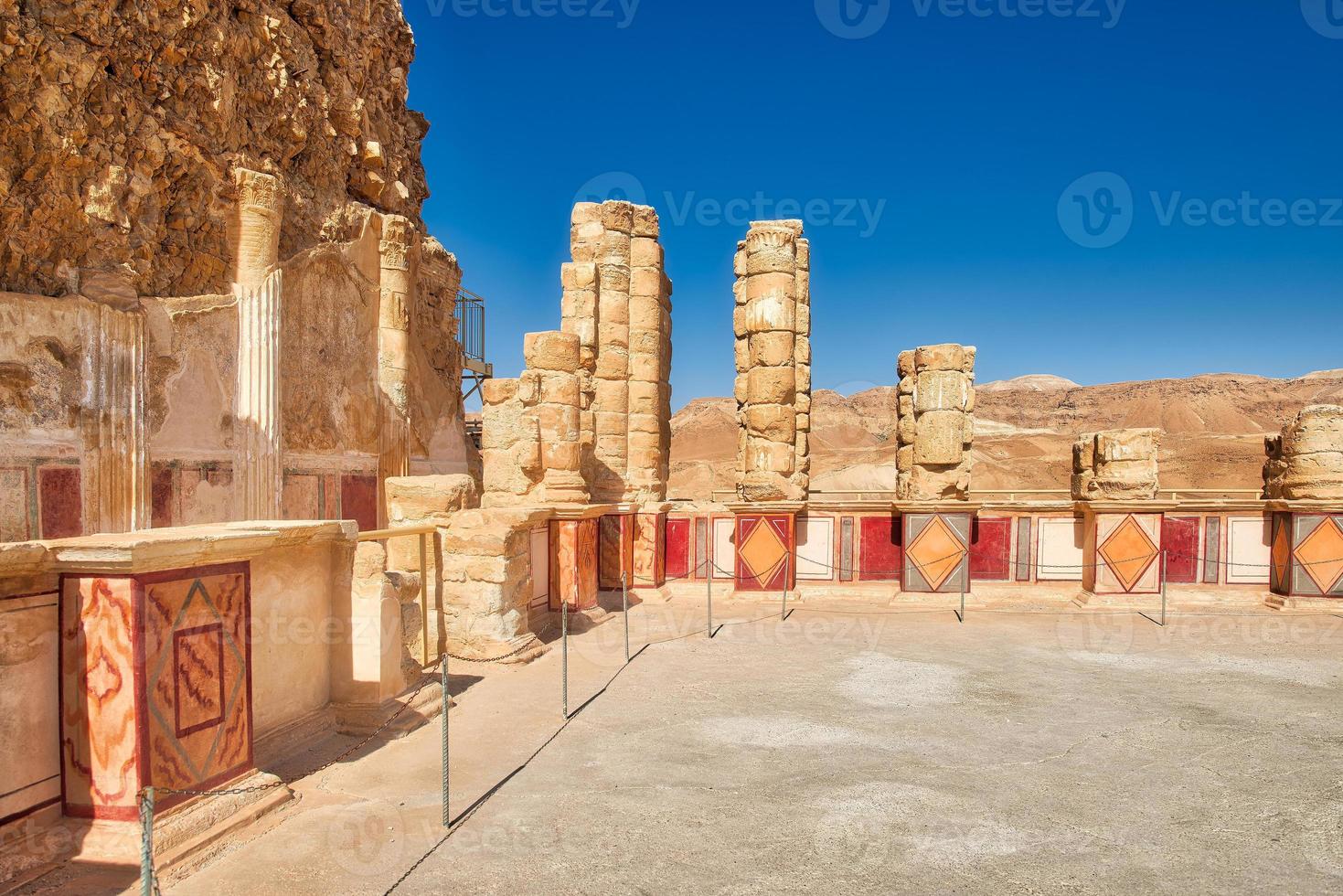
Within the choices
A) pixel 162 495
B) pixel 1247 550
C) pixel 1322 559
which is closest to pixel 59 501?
pixel 162 495

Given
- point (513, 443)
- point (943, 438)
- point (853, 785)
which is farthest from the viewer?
point (943, 438)

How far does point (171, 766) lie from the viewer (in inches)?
152

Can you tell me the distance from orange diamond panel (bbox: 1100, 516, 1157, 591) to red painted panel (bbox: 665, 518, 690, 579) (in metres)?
5.64

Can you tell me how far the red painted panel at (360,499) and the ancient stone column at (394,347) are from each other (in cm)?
16

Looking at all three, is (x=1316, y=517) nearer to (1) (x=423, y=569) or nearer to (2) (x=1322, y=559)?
(2) (x=1322, y=559)

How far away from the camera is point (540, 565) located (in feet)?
31.8

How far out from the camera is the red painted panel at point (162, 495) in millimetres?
9633

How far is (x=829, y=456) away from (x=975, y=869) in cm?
3246

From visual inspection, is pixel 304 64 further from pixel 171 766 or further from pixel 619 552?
pixel 171 766

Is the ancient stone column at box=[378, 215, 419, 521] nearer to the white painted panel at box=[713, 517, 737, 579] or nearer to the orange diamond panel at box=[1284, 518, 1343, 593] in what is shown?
the white painted panel at box=[713, 517, 737, 579]

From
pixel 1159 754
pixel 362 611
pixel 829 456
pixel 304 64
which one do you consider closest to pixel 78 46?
pixel 304 64

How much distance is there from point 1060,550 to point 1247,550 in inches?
96.4

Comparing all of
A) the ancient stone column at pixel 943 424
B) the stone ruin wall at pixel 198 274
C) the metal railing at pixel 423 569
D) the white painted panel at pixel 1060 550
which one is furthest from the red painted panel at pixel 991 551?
the stone ruin wall at pixel 198 274

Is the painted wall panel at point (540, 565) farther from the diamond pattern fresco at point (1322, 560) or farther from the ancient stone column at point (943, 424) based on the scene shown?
the diamond pattern fresco at point (1322, 560)
